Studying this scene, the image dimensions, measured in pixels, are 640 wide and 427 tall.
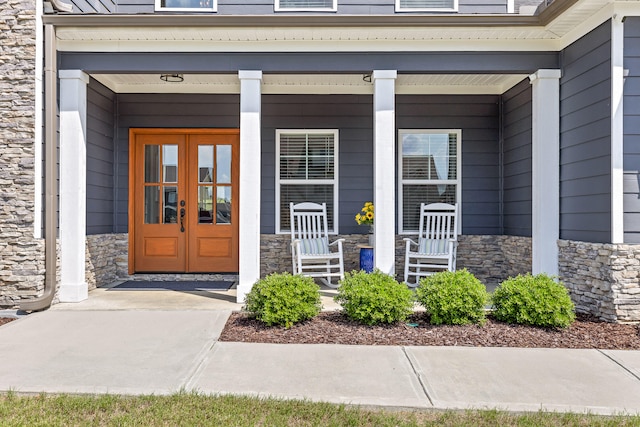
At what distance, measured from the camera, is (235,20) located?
4.59 meters

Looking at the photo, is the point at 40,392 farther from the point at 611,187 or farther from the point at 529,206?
the point at 529,206

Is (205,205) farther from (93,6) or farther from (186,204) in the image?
(93,6)

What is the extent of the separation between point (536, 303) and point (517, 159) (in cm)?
264

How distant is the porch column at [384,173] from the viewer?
494cm

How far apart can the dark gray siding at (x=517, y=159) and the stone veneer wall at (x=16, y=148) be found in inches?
214

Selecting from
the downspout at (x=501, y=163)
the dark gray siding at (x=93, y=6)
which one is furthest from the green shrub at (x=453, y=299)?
the dark gray siding at (x=93, y=6)

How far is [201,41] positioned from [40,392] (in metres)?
3.63

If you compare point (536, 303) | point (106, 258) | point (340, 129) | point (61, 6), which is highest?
point (61, 6)

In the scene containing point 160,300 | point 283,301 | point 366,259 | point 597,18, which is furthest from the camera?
point 366,259

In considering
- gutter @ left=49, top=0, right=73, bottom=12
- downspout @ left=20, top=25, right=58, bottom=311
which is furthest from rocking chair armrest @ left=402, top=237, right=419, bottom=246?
gutter @ left=49, top=0, right=73, bottom=12

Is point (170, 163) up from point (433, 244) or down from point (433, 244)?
up

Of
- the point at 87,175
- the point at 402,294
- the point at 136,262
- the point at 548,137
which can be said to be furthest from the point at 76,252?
the point at 548,137

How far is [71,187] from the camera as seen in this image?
493 centimetres

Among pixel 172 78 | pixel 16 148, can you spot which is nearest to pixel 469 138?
pixel 172 78
